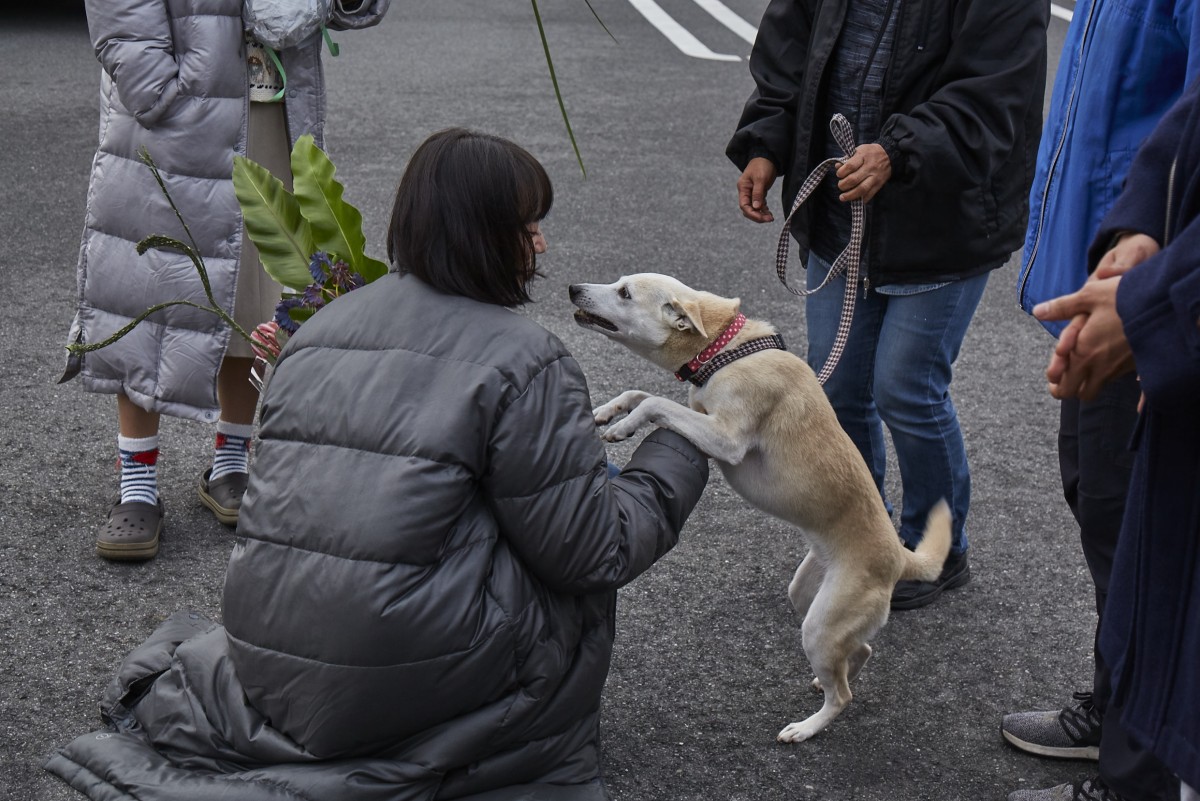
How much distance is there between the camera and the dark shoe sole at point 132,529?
3344 millimetres

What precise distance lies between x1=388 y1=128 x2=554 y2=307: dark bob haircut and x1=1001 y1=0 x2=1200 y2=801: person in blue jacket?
0.99 m

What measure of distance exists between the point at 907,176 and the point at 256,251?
1.75 metres

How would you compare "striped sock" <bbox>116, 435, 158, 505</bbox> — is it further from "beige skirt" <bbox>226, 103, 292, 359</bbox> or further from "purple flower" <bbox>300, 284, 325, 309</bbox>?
"purple flower" <bbox>300, 284, 325, 309</bbox>

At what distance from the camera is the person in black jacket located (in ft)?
9.45

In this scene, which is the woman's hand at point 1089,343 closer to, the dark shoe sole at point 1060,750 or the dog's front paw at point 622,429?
the dog's front paw at point 622,429

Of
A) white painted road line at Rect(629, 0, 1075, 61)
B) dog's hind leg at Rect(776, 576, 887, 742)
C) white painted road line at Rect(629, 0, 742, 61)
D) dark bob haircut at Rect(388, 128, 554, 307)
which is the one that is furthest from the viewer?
white painted road line at Rect(629, 0, 1075, 61)

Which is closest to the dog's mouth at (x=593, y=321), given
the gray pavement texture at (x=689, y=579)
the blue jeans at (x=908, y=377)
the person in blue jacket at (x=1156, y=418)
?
the blue jeans at (x=908, y=377)

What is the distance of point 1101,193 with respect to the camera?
226 cm

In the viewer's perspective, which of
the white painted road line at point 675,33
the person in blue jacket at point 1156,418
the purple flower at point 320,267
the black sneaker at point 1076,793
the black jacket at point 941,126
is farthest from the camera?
the white painted road line at point 675,33

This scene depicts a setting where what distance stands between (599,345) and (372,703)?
3.13m

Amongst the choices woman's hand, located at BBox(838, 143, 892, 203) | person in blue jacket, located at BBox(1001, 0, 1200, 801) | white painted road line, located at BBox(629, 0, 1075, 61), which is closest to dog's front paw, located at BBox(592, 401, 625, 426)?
woman's hand, located at BBox(838, 143, 892, 203)

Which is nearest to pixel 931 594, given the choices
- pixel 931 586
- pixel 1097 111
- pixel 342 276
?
pixel 931 586

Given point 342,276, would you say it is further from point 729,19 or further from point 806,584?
point 729,19

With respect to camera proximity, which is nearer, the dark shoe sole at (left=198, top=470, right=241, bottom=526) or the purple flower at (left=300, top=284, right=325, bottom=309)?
the purple flower at (left=300, top=284, right=325, bottom=309)
